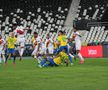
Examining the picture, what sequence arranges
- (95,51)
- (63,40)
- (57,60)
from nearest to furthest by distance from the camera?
(57,60) < (63,40) < (95,51)

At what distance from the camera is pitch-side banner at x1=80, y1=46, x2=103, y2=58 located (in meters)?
40.8

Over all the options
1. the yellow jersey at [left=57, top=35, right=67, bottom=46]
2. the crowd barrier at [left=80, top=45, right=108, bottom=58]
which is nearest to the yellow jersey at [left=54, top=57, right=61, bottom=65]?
the yellow jersey at [left=57, top=35, right=67, bottom=46]

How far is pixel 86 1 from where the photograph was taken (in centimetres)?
5153

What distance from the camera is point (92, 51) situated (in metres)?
41.4

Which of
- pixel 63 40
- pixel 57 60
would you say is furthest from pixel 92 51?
pixel 57 60

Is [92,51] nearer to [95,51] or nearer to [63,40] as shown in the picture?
[95,51]

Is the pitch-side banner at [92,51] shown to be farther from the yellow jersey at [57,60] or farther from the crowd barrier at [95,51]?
the yellow jersey at [57,60]

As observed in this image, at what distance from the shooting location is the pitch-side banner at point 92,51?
134 feet

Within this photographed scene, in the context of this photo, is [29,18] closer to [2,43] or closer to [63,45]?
[2,43]

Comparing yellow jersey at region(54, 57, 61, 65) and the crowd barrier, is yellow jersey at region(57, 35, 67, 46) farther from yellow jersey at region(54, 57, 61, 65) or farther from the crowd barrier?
the crowd barrier

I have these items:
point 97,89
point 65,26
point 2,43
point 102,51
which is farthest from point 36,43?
point 65,26

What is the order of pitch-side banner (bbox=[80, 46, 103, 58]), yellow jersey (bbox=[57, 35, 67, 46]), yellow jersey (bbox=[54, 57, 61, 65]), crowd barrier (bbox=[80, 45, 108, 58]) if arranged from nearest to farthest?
yellow jersey (bbox=[54, 57, 61, 65]) → yellow jersey (bbox=[57, 35, 67, 46]) → crowd barrier (bbox=[80, 45, 108, 58]) → pitch-side banner (bbox=[80, 46, 103, 58])

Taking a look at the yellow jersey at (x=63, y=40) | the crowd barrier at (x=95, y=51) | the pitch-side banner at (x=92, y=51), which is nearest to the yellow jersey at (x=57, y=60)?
the yellow jersey at (x=63, y=40)

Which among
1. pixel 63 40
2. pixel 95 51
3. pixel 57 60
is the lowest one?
pixel 95 51
